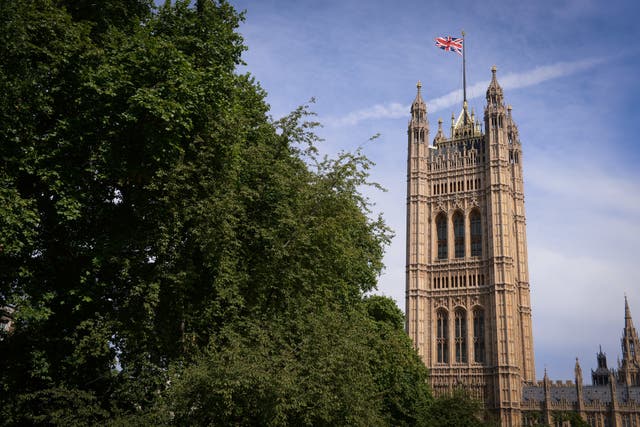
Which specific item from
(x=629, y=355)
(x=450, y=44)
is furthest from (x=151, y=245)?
(x=629, y=355)

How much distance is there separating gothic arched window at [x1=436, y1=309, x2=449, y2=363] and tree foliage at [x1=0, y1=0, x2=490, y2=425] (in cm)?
6155

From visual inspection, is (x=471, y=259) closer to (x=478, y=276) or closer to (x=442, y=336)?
(x=478, y=276)

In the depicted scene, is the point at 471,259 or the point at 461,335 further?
the point at 471,259

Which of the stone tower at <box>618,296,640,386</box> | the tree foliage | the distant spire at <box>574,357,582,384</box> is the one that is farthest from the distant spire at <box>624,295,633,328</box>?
the tree foliage

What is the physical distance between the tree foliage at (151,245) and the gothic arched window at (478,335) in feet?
200

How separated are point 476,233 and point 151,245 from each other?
68699 millimetres

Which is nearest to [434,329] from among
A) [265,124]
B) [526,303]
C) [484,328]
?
[484,328]

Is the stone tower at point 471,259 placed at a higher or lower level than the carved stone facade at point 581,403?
higher

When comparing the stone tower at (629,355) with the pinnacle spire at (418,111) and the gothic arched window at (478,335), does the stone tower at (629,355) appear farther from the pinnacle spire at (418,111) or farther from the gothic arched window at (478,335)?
the pinnacle spire at (418,111)

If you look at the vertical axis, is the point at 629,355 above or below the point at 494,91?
below

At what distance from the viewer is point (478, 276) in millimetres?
79875

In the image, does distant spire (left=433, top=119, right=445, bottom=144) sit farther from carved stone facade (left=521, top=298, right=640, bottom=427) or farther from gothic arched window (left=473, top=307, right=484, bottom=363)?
carved stone facade (left=521, top=298, right=640, bottom=427)

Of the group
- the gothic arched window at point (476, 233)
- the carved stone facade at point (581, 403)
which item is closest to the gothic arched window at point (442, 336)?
the gothic arched window at point (476, 233)

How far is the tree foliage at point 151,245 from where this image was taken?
1652 cm
